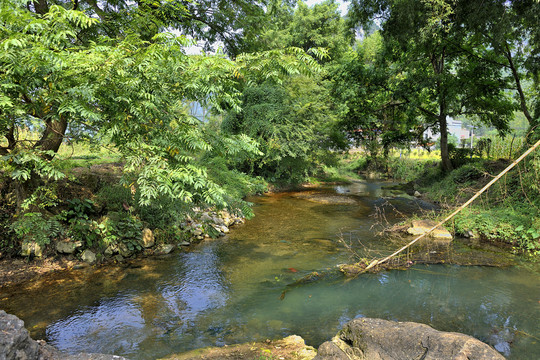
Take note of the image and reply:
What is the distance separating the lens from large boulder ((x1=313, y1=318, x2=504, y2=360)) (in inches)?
124

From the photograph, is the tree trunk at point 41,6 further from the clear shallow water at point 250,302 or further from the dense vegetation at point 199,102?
the clear shallow water at point 250,302

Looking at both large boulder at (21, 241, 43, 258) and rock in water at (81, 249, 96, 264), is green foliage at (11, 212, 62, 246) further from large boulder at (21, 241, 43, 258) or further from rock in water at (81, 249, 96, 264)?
rock in water at (81, 249, 96, 264)

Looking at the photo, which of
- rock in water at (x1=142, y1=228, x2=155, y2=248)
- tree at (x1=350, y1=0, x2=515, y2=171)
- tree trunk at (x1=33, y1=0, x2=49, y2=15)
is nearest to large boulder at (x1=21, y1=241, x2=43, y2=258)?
rock in water at (x1=142, y1=228, x2=155, y2=248)

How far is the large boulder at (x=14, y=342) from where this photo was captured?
2955mm

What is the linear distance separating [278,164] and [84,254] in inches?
508

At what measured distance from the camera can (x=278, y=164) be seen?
19.2 meters

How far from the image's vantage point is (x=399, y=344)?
3.52 m

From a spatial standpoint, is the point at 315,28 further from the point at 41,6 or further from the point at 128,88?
the point at 128,88

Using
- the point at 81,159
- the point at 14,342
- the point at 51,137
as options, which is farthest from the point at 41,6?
the point at 14,342

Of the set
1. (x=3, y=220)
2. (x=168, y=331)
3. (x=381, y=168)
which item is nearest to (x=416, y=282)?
(x=168, y=331)

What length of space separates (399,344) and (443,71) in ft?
54.5

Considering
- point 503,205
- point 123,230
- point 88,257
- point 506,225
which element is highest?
point 503,205

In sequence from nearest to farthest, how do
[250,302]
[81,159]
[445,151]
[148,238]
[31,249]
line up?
[250,302]
[31,249]
[148,238]
[81,159]
[445,151]

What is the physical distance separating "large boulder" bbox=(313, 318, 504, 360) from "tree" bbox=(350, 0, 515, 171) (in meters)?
11.8
